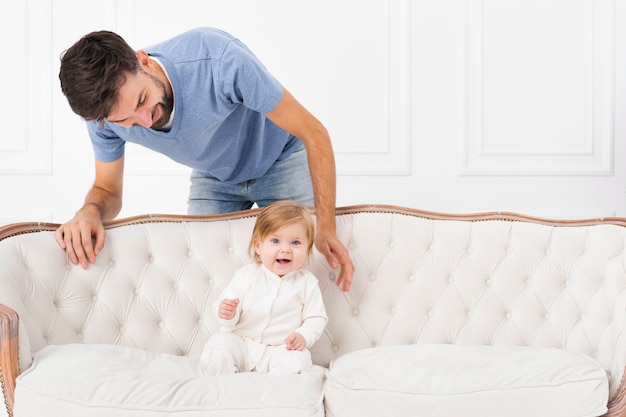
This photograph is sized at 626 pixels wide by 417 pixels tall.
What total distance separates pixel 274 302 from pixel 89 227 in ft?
2.24

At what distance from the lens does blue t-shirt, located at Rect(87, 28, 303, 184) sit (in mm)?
2037

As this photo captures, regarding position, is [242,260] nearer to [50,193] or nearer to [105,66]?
[105,66]

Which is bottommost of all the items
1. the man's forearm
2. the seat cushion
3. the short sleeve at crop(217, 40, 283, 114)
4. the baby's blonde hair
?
the seat cushion

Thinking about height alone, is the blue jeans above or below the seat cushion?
above

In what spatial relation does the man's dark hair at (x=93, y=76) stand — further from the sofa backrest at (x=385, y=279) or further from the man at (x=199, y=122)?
the sofa backrest at (x=385, y=279)

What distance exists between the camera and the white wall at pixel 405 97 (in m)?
3.39

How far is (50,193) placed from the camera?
346 cm

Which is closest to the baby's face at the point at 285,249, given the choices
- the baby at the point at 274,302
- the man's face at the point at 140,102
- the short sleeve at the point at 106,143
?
the baby at the point at 274,302

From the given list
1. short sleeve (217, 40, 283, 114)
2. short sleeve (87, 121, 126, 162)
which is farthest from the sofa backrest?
short sleeve (217, 40, 283, 114)

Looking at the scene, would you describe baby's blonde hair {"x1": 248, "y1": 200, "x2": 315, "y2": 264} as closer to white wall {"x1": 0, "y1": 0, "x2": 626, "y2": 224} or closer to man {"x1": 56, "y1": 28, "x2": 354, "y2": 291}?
man {"x1": 56, "y1": 28, "x2": 354, "y2": 291}

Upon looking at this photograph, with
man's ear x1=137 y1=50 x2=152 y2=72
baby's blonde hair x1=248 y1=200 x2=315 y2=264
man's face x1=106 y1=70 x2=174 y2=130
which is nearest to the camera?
man's face x1=106 y1=70 x2=174 y2=130

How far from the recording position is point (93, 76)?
68.7 inches

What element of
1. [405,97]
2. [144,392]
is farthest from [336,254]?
[405,97]

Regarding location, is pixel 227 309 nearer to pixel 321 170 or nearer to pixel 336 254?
pixel 336 254
